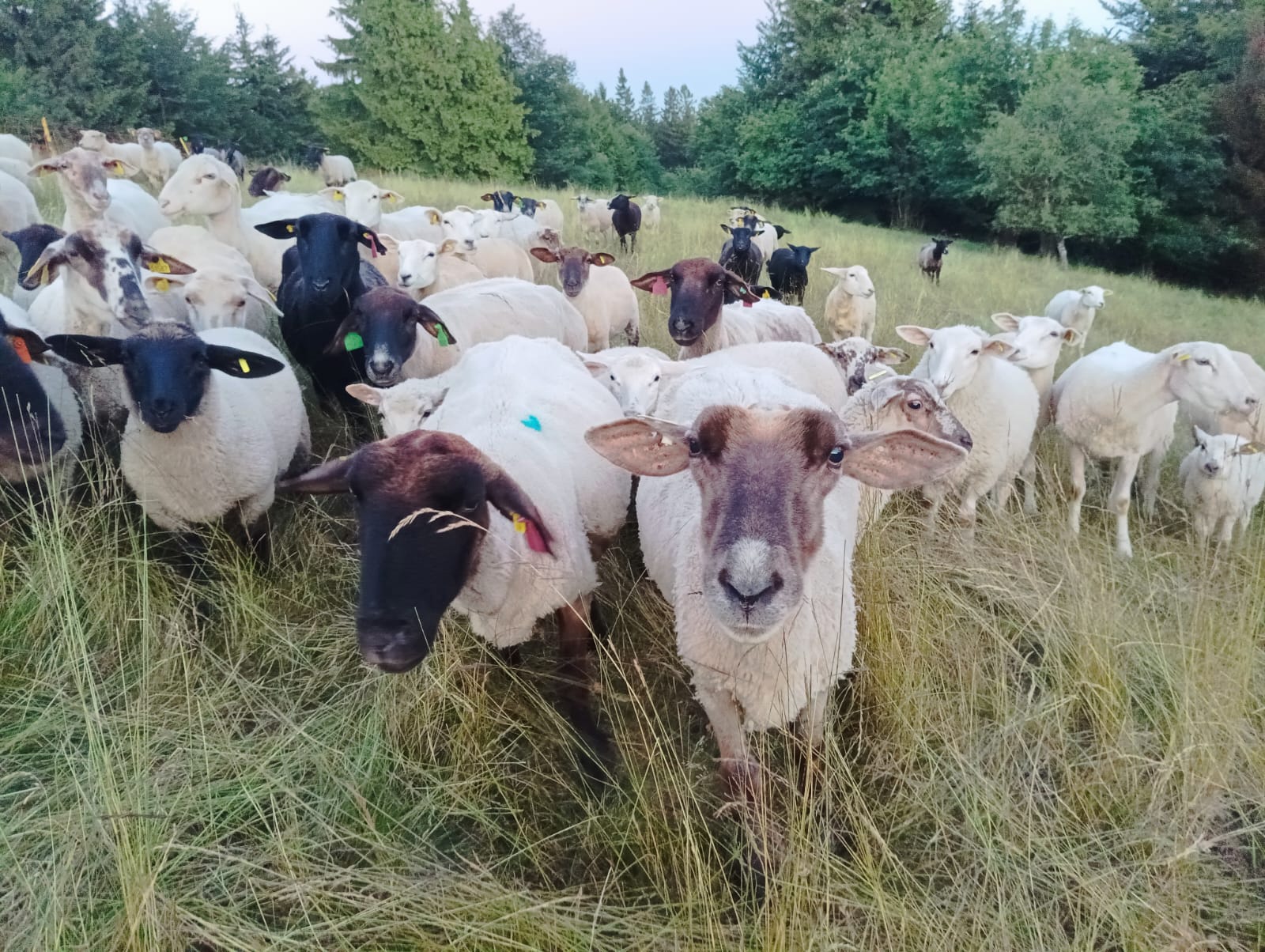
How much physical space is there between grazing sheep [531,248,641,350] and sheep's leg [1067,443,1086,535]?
13.7 feet

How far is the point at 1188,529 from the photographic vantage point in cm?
543

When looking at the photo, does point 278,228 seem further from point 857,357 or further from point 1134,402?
point 1134,402

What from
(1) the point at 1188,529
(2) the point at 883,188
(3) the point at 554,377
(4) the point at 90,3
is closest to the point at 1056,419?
(1) the point at 1188,529

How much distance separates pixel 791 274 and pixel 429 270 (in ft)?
20.4

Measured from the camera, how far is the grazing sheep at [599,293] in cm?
759

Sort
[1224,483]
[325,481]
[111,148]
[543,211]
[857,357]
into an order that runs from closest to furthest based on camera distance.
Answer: [325,481]
[1224,483]
[857,357]
[111,148]
[543,211]

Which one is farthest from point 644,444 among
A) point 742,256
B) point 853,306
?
point 742,256

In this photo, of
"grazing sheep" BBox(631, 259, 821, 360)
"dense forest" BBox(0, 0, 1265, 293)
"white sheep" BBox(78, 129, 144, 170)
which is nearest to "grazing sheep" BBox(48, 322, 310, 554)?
"grazing sheep" BBox(631, 259, 821, 360)

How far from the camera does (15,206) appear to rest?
23.3ft

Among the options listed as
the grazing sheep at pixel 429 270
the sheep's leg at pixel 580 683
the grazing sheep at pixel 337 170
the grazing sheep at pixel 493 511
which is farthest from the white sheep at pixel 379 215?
the grazing sheep at pixel 337 170

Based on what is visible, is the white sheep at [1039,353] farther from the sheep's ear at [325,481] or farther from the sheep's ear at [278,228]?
the sheep's ear at [278,228]

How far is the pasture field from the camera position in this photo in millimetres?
2002

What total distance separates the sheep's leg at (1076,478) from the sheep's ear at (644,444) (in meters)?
4.01

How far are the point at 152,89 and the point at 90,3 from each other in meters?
4.44
